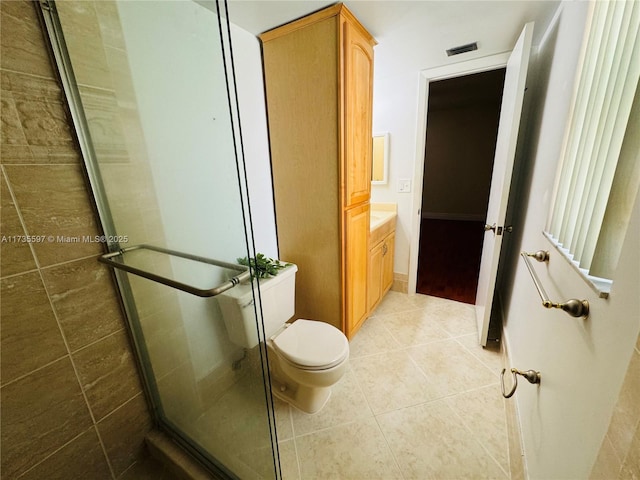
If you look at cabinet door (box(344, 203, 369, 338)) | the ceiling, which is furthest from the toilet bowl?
the ceiling

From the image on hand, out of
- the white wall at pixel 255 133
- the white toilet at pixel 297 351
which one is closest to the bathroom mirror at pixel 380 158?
the white wall at pixel 255 133

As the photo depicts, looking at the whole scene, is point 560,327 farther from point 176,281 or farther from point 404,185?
point 404,185

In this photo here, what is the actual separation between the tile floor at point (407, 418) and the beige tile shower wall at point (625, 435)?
841 millimetres

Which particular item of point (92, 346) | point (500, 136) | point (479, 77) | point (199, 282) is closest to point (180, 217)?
point (199, 282)

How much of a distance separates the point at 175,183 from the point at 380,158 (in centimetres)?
196

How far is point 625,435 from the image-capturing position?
444 mm

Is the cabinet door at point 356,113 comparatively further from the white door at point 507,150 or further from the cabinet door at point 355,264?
the white door at point 507,150

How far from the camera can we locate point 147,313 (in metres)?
1.06

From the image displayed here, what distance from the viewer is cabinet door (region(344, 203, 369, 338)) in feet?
5.30

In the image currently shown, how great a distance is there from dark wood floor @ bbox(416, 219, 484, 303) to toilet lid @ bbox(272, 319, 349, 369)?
5.21ft

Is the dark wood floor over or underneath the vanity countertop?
underneath

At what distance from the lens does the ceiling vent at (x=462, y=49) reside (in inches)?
65.4

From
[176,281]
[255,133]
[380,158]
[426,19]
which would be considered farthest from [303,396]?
[426,19]

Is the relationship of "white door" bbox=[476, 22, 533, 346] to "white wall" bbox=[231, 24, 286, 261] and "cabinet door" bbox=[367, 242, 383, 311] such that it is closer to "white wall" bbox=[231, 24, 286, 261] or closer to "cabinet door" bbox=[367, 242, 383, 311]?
"cabinet door" bbox=[367, 242, 383, 311]
